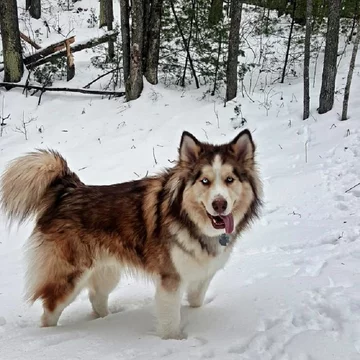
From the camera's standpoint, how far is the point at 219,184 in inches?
126

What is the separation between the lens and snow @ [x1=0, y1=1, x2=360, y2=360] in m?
3.20

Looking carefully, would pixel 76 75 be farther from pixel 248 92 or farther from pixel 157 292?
pixel 157 292

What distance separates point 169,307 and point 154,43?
886 cm

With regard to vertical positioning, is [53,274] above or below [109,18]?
below

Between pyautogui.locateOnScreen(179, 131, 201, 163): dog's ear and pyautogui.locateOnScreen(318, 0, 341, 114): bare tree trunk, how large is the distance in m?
6.54

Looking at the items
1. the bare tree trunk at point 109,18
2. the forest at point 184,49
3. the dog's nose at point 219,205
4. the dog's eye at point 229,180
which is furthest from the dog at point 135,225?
the bare tree trunk at point 109,18

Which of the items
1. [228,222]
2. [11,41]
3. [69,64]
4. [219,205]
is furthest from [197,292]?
[69,64]

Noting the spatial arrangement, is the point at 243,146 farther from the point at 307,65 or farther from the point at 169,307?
the point at 307,65

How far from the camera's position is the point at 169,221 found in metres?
3.57

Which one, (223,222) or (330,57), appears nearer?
(223,222)

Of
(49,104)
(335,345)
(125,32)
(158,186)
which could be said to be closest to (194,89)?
(125,32)

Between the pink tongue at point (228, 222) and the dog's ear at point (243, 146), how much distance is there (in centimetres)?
49

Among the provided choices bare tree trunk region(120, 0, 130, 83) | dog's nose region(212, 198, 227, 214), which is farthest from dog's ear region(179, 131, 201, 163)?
bare tree trunk region(120, 0, 130, 83)

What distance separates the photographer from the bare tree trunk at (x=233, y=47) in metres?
9.83
